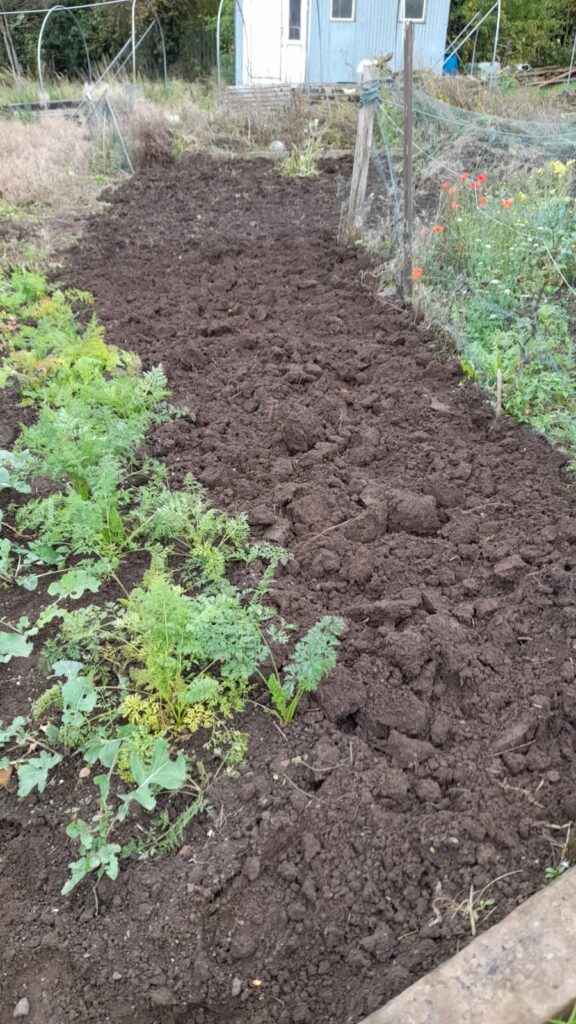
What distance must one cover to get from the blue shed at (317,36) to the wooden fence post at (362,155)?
1311 centimetres

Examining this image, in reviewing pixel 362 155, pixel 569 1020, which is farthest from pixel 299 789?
pixel 362 155

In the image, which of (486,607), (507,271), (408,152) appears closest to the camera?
(486,607)

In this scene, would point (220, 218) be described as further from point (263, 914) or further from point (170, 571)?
point (263, 914)

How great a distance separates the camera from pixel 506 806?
2174 mm

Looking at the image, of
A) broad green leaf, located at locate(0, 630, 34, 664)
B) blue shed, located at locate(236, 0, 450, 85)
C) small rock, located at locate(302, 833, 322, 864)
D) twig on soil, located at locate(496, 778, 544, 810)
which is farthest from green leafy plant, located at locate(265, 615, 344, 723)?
blue shed, located at locate(236, 0, 450, 85)

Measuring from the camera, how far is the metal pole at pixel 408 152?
500 cm

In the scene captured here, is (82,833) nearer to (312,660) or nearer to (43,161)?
(312,660)

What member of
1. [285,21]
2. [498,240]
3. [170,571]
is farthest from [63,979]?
[285,21]

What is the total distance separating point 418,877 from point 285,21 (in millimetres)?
20348

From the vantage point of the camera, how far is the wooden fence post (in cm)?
602

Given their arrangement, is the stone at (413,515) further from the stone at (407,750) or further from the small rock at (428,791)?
the small rock at (428,791)

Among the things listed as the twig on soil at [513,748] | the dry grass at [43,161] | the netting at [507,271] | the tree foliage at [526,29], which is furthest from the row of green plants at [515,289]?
the tree foliage at [526,29]

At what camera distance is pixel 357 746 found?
92.0 inches

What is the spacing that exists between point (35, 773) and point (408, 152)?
4.71 m
